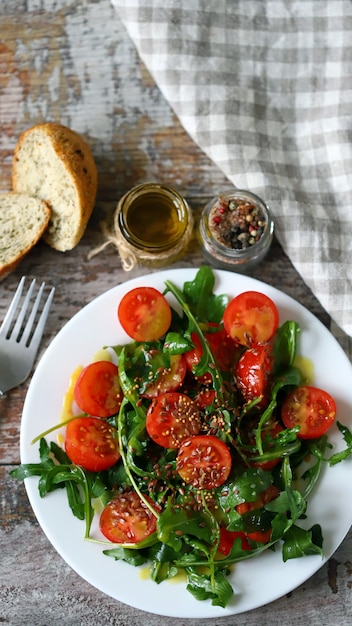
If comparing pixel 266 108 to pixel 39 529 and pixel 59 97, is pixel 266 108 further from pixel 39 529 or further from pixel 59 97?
pixel 39 529

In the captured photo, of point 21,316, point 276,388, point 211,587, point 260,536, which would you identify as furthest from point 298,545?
point 21,316

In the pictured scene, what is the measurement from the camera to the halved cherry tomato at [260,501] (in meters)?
1.56

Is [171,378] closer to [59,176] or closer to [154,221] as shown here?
[154,221]

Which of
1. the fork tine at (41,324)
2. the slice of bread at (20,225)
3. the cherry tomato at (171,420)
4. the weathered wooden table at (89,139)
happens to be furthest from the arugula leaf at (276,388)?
the slice of bread at (20,225)

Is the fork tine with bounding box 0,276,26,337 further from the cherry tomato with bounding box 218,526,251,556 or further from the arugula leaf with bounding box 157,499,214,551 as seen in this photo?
the cherry tomato with bounding box 218,526,251,556

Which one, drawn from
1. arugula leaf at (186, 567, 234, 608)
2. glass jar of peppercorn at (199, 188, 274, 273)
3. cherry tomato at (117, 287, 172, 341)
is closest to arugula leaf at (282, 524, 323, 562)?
arugula leaf at (186, 567, 234, 608)

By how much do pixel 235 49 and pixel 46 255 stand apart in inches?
28.6

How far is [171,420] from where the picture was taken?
157 cm

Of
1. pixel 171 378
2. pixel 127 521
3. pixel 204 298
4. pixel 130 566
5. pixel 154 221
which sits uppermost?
pixel 154 221

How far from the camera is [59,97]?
6.31 ft

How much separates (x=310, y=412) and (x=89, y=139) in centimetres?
92

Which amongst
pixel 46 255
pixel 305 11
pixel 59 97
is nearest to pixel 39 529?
pixel 46 255

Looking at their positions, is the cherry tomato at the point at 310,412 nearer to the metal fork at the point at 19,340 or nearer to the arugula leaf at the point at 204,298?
the arugula leaf at the point at 204,298

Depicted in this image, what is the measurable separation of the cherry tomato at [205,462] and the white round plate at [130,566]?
235mm
